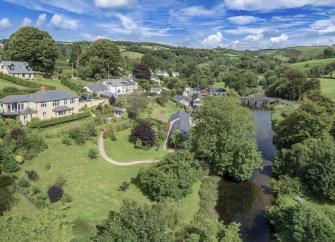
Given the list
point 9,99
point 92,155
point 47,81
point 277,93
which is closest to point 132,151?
point 92,155

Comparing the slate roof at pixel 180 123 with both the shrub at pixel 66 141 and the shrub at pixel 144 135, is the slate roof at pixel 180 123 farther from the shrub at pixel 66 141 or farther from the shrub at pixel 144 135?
the shrub at pixel 66 141

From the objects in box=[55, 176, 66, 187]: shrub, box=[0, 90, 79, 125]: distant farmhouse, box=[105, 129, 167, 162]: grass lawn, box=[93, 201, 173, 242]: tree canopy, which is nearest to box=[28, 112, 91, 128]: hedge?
box=[0, 90, 79, 125]: distant farmhouse

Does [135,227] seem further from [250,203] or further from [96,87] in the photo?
[96,87]

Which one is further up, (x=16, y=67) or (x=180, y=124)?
(x=16, y=67)

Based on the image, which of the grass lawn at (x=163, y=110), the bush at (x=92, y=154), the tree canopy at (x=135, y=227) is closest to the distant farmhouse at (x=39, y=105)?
the bush at (x=92, y=154)

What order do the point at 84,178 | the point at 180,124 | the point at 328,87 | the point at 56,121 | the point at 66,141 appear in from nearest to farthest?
1. the point at 84,178
2. the point at 66,141
3. the point at 56,121
4. the point at 180,124
5. the point at 328,87

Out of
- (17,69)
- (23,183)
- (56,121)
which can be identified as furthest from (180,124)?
(17,69)
